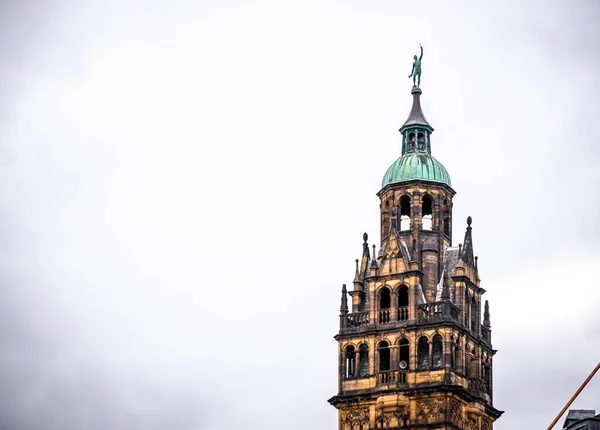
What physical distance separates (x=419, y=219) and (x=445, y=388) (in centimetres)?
1504

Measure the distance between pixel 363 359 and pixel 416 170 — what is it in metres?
16.1

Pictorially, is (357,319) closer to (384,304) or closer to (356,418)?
(384,304)

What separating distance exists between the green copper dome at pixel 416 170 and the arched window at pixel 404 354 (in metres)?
13.9

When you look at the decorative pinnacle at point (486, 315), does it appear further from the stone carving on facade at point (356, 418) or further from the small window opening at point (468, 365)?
the stone carving on facade at point (356, 418)

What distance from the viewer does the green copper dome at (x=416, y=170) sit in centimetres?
12962

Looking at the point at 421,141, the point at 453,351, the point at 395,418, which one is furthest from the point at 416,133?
the point at 395,418

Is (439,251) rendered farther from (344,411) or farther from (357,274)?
(344,411)

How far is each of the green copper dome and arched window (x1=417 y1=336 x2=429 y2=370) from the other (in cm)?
1397

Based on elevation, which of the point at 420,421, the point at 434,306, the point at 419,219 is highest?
the point at 419,219

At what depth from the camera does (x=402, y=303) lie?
126375 mm

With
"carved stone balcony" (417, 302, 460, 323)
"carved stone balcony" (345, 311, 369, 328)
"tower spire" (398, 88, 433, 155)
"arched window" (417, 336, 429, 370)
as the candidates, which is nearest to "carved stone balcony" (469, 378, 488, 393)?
"arched window" (417, 336, 429, 370)

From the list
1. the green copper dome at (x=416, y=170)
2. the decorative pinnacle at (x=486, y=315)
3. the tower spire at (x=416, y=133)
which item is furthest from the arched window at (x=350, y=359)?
the tower spire at (x=416, y=133)

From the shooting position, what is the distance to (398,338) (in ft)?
405

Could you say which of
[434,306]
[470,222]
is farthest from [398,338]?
[470,222]
